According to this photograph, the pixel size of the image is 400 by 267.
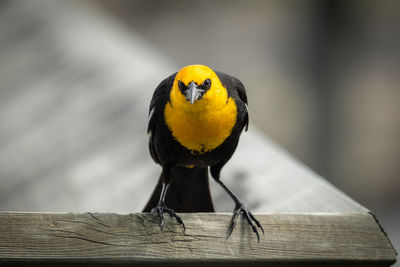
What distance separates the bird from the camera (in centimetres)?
183

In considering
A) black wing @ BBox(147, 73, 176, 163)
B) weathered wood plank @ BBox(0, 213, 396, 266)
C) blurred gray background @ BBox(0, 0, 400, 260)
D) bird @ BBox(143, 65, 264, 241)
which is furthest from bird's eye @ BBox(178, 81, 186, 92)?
blurred gray background @ BBox(0, 0, 400, 260)

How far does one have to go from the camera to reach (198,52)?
5.82m

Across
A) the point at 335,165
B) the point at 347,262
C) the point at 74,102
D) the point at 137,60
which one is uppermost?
the point at 137,60

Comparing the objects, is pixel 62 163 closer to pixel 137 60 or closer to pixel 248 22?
pixel 137 60

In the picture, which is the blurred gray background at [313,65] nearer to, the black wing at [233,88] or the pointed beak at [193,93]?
the black wing at [233,88]

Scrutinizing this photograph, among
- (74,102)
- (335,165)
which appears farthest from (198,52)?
(74,102)

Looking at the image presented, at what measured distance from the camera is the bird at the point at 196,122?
183 centimetres

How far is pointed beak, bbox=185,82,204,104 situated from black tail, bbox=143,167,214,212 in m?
0.54

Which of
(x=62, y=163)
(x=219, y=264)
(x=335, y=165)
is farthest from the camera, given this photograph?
(x=335, y=165)

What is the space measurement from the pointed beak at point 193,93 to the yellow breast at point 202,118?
27 millimetres

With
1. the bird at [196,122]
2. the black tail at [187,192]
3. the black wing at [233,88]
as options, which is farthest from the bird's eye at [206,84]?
the black tail at [187,192]

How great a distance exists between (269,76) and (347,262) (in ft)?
13.8

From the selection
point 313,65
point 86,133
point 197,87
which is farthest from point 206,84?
point 313,65

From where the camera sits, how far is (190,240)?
5.29ft
